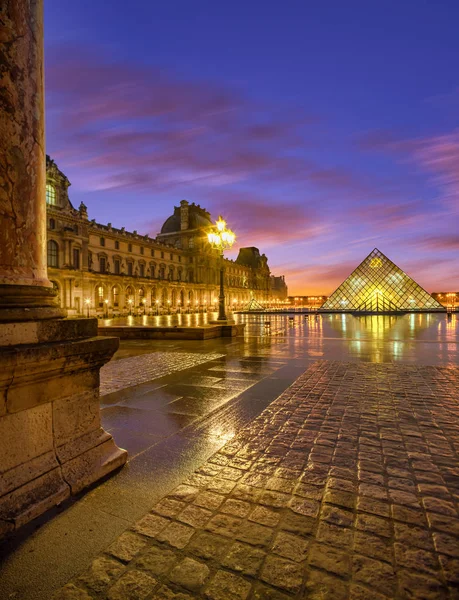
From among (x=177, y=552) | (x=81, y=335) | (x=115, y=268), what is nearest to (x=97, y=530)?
(x=177, y=552)

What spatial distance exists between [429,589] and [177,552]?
50.3 inches

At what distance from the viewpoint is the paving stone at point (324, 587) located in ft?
5.18

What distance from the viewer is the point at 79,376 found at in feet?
8.67

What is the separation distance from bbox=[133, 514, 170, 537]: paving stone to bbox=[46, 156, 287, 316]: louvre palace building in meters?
31.8

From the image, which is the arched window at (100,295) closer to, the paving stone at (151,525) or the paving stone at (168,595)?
the paving stone at (151,525)

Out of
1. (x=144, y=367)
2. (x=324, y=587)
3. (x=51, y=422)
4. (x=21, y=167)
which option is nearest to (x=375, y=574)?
(x=324, y=587)

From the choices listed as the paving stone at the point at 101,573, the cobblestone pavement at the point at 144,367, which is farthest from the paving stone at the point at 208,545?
the cobblestone pavement at the point at 144,367

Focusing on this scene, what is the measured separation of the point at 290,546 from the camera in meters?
1.92

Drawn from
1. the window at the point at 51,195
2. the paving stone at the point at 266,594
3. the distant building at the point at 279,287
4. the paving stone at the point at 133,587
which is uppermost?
the window at the point at 51,195

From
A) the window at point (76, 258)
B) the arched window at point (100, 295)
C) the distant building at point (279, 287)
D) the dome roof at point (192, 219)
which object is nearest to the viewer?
the window at point (76, 258)

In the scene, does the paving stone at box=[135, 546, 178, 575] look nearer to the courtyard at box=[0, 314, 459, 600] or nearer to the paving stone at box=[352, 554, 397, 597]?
the courtyard at box=[0, 314, 459, 600]

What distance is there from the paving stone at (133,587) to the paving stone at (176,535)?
0.25 m

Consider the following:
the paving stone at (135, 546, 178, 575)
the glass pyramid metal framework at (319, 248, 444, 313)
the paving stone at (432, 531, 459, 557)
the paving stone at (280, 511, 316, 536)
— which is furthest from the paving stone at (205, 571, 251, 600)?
the glass pyramid metal framework at (319, 248, 444, 313)

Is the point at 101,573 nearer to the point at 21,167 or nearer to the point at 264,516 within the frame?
the point at 264,516
